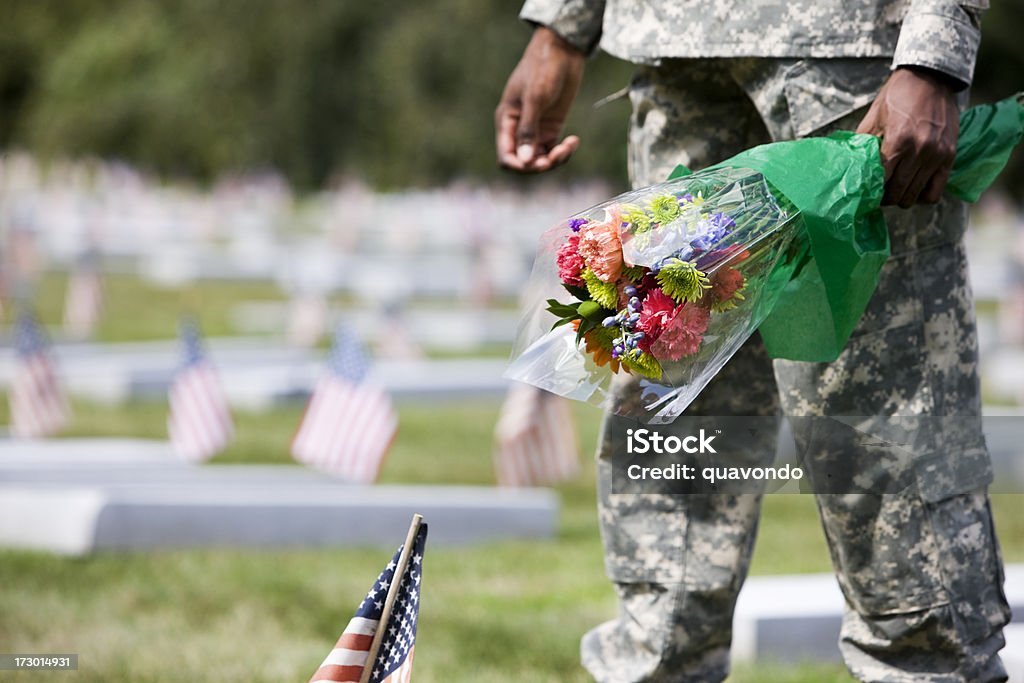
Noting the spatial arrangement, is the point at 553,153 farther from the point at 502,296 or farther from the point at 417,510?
the point at 502,296

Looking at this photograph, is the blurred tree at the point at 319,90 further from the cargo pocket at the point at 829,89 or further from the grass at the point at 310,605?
the cargo pocket at the point at 829,89

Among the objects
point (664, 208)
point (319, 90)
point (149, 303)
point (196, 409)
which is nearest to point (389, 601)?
point (664, 208)

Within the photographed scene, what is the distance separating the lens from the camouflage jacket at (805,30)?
2520mm

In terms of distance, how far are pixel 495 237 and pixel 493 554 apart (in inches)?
626

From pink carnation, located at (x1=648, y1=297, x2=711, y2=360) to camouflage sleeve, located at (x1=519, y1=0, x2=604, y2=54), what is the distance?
846mm

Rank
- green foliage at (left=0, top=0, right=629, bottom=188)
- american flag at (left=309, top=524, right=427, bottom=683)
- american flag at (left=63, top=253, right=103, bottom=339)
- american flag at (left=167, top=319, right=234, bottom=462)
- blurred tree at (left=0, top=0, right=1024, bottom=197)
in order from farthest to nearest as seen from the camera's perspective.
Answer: green foliage at (left=0, top=0, right=629, bottom=188) → blurred tree at (left=0, top=0, right=1024, bottom=197) → american flag at (left=63, top=253, right=103, bottom=339) → american flag at (left=167, top=319, right=234, bottom=462) → american flag at (left=309, top=524, right=427, bottom=683)

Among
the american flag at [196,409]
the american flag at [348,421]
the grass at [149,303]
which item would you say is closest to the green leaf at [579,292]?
the american flag at [348,421]

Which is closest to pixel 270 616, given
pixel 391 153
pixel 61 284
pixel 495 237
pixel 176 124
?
pixel 61 284

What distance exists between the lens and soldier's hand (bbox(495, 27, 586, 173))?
3.05 metres

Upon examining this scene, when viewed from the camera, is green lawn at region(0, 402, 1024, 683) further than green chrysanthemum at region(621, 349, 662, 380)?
Yes

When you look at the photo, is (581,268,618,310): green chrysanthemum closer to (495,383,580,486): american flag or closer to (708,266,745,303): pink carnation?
(708,266,745,303): pink carnation

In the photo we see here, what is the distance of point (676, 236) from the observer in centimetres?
237

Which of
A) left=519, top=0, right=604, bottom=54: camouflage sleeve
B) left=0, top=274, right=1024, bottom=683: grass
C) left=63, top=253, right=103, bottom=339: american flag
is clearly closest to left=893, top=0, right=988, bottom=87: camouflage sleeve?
left=519, top=0, right=604, bottom=54: camouflage sleeve

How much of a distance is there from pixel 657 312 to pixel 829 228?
34cm
